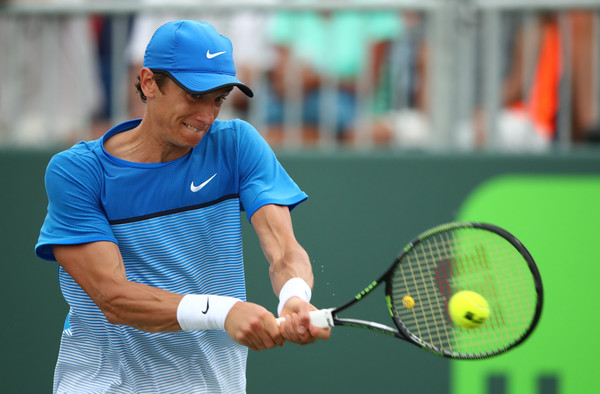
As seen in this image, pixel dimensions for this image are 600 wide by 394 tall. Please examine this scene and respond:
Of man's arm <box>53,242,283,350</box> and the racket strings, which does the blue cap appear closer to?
man's arm <box>53,242,283,350</box>

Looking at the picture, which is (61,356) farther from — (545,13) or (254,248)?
(545,13)

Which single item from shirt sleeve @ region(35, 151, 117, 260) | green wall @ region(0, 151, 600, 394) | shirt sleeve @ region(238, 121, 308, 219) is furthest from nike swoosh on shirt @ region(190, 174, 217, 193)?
green wall @ region(0, 151, 600, 394)

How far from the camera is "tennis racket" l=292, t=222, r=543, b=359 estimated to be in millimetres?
2893

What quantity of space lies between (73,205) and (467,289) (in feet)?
4.97

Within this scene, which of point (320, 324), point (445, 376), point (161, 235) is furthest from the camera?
point (445, 376)

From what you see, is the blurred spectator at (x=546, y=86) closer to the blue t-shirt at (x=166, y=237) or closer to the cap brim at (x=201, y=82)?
the blue t-shirt at (x=166, y=237)

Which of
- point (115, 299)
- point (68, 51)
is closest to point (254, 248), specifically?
point (68, 51)

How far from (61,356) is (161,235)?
1.97ft

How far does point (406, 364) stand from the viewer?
488 cm

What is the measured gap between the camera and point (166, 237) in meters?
2.95

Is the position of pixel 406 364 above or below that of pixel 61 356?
below

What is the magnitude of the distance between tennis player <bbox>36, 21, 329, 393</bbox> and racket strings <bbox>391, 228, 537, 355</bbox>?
0.60 meters

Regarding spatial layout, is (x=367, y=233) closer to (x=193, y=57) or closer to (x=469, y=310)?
(x=469, y=310)

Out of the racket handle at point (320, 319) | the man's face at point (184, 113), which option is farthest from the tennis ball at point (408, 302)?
the man's face at point (184, 113)
